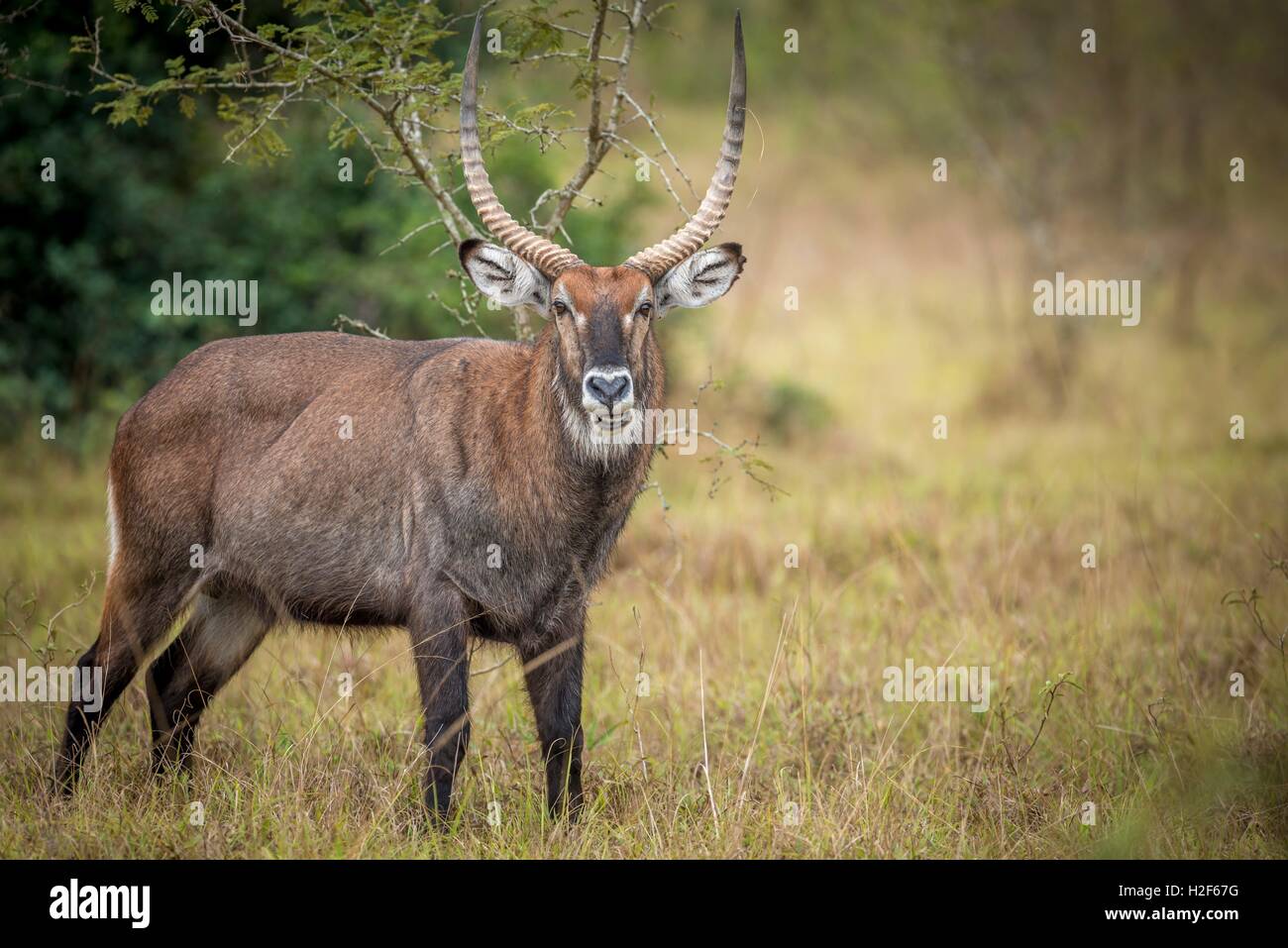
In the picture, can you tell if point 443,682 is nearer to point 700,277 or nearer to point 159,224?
point 700,277

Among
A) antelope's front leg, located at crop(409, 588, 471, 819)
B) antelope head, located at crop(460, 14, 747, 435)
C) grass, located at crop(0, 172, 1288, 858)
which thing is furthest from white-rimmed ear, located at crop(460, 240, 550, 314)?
grass, located at crop(0, 172, 1288, 858)

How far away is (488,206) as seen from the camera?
4.77 metres

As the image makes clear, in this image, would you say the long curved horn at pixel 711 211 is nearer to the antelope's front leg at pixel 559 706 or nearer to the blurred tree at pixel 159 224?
the antelope's front leg at pixel 559 706

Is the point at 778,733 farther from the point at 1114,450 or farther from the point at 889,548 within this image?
the point at 1114,450

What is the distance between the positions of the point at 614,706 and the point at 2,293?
21.4 ft

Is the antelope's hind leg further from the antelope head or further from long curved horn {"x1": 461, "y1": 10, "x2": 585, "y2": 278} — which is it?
long curved horn {"x1": 461, "y1": 10, "x2": 585, "y2": 278}

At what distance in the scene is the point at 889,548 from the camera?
801 cm

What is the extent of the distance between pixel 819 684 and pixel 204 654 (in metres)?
2.69

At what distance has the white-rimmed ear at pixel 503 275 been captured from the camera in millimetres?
4785

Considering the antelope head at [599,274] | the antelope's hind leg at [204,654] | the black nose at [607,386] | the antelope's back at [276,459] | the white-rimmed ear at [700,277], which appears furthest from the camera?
the antelope's hind leg at [204,654]

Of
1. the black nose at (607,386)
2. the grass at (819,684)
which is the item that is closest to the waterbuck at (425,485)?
the black nose at (607,386)

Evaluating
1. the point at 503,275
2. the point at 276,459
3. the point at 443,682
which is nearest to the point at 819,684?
the point at 443,682

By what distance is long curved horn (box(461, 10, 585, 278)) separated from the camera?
4.75 meters

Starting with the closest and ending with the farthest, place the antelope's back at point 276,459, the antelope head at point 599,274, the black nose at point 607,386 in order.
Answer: the black nose at point 607,386, the antelope head at point 599,274, the antelope's back at point 276,459
